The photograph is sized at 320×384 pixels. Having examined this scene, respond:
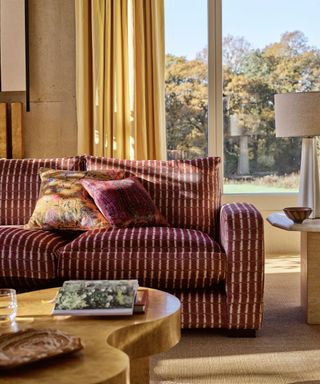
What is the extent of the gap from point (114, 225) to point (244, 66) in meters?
2.54

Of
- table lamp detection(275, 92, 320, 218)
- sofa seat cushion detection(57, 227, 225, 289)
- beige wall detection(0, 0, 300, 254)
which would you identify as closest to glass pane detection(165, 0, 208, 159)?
beige wall detection(0, 0, 300, 254)

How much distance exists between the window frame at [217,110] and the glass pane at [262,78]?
6cm

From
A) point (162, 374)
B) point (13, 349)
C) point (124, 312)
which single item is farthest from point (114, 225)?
point (13, 349)

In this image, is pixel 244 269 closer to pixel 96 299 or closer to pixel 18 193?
pixel 96 299

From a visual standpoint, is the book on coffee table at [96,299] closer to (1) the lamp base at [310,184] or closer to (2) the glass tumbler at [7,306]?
(2) the glass tumbler at [7,306]

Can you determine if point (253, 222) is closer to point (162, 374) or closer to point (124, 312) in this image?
point (162, 374)

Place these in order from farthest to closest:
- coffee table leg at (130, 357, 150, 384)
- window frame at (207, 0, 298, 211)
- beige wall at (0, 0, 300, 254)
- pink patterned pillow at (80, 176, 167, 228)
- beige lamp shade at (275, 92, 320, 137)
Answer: window frame at (207, 0, 298, 211), beige wall at (0, 0, 300, 254), beige lamp shade at (275, 92, 320, 137), pink patterned pillow at (80, 176, 167, 228), coffee table leg at (130, 357, 150, 384)

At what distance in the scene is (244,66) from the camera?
5570mm

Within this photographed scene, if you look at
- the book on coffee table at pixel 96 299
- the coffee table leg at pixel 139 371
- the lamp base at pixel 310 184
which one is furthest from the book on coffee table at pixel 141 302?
the lamp base at pixel 310 184

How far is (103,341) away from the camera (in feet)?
6.25

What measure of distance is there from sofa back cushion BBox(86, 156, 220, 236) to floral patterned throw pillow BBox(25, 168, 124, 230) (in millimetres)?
252

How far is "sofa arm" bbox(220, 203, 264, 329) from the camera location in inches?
123

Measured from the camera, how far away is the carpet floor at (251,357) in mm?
2619

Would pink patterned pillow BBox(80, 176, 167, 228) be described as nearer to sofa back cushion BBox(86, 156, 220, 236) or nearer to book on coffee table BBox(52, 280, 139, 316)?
sofa back cushion BBox(86, 156, 220, 236)
